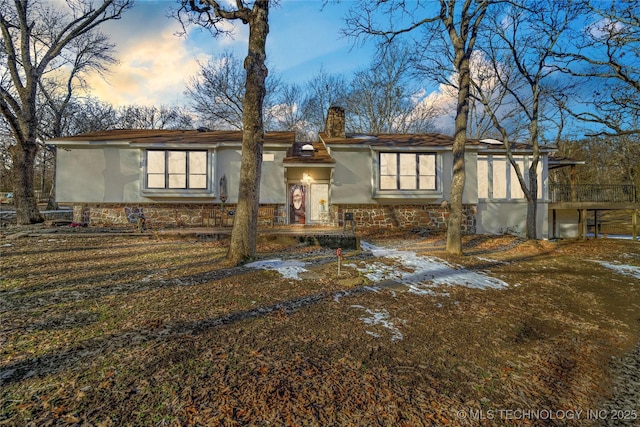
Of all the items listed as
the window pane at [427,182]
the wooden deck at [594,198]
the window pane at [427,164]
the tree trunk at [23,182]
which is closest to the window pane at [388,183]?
the window pane at [427,182]

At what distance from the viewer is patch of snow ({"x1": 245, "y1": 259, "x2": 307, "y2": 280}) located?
5734 millimetres

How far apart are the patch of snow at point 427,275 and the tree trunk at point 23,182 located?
46.0 ft

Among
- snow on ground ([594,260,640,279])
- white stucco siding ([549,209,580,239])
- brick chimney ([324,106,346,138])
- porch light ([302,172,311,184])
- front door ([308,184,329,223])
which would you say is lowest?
snow on ground ([594,260,640,279])

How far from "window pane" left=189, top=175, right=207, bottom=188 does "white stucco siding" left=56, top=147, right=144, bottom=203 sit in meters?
2.29

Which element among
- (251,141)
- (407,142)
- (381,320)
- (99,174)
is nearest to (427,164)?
(407,142)

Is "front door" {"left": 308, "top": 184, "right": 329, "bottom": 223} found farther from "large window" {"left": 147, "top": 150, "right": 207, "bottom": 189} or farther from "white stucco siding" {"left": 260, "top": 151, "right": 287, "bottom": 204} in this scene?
"large window" {"left": 147, "top": 150, "right": 207, "bottom": 189}

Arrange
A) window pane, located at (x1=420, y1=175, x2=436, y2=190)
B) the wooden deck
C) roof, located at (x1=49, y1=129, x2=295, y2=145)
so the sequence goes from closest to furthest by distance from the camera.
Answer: roof, located at (x1=49, y1=129, x2=295, y2=145) → window pane, located at (x1=420, y1=175, x2=436, y2=190) → the wooden deck

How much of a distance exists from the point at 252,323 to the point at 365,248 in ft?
20.1

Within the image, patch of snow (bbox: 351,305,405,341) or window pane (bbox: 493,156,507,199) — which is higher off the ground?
window pane (bbox: 493,156,507,199)

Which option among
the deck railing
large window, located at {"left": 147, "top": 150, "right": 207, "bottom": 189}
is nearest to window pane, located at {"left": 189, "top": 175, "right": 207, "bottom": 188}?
large window, located at {"left": 147, "top": 150, "right": 207, "bottom": 189}

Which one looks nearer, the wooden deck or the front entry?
the front entry

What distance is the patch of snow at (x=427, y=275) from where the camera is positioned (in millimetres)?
5758

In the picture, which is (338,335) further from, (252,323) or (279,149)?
(279,149)

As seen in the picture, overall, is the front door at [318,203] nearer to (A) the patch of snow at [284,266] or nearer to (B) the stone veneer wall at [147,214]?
(B) the stone veneer wall at [147,214]
